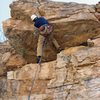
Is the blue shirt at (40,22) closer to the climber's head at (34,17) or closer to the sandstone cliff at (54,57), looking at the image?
the climber's head at (34,17)

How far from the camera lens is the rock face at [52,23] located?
1398 centimetres

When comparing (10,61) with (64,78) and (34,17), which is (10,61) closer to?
(34,17)

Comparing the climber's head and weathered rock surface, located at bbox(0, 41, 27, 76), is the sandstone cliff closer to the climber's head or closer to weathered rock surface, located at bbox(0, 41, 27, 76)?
weathered rock surface, located at bbox(0, 41, 27, 76)

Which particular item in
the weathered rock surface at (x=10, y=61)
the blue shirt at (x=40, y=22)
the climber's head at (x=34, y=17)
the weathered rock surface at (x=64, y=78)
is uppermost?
the climber's head at (x=34, y=17)

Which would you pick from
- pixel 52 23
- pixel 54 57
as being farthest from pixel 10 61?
pixel 52 23

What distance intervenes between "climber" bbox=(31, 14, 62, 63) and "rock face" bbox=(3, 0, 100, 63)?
11.4 inches

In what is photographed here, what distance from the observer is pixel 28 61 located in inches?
599

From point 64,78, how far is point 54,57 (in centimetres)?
247

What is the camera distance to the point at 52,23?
14.0m

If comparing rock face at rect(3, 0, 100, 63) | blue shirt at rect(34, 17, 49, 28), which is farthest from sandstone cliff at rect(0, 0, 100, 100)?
blue shirt at rect(34, 17, 49, 28)

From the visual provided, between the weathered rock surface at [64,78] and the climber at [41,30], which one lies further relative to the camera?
the climber at [41,30]

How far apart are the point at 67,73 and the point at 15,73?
110 inches

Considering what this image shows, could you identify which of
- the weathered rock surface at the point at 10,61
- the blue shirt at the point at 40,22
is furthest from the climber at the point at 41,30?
the weathered rock surface at the point at 10,61

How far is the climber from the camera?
13711mm
